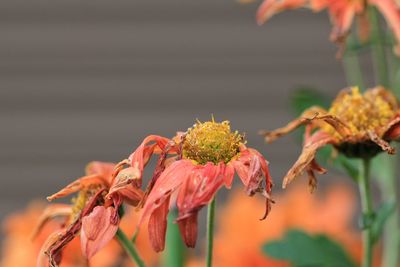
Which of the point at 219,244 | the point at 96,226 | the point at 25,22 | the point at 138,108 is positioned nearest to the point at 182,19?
the point at 138,108

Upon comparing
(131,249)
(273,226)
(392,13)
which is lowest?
(273,226)

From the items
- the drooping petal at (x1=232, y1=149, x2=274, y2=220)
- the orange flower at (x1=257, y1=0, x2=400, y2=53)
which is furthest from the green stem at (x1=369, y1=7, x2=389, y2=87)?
the drooping petal at (x1=232, y1=149, x2=274, y2=220)

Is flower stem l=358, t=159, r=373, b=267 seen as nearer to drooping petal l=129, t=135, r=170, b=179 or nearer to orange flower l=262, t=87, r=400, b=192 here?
orange flower l=262, t=87, r=400, b=192

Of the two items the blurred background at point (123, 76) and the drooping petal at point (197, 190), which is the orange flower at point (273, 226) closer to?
the drooping petal at point (197, 190)

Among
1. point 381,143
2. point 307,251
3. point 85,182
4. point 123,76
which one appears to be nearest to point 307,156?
point 381,143

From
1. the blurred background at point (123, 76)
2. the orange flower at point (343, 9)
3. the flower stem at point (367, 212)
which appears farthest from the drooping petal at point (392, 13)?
the blurred background at point (123, 76)

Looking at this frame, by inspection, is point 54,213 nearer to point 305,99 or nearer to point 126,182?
point 126,182

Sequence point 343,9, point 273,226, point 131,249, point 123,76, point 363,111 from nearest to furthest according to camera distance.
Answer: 1. point 131,249
2. point 363,111
3. point 343,9
4. point 273,226
5. point 123,76
